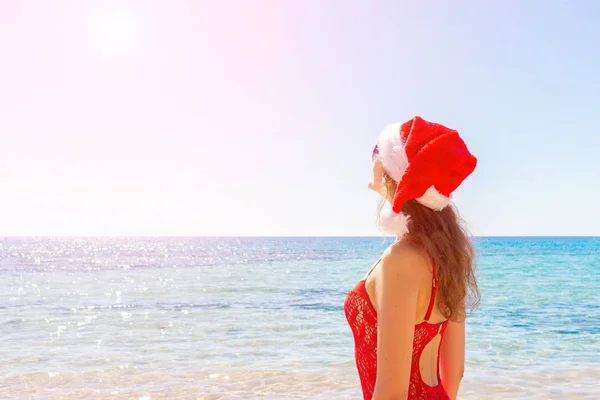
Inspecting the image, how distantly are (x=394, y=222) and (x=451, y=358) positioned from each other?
706 mm

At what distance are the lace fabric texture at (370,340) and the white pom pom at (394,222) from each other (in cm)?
21

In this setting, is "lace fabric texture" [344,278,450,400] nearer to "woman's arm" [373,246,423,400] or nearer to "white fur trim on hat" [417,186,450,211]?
"woman's arm" [373,246,423,400]

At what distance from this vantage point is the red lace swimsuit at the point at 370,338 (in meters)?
2.00

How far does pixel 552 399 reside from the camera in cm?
635

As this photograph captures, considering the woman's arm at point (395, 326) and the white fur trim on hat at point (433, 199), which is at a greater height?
the white fur trim on hat at point (433, 199)

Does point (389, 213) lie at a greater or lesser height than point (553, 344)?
greater

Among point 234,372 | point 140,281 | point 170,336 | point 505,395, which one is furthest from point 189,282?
point 505,395

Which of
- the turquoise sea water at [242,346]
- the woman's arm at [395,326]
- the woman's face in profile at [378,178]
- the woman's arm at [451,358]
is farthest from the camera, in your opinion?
the turquoise sea water at [242,346]

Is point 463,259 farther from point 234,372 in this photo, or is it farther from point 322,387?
point 234,372

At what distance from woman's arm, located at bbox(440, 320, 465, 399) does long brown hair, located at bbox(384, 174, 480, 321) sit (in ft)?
0.63

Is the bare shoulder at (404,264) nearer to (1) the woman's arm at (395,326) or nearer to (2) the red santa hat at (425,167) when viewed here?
(1) the woman's arm at (395,326)

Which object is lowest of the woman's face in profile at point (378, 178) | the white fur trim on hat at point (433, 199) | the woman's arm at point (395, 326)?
the woman's arm at point (395, 326)

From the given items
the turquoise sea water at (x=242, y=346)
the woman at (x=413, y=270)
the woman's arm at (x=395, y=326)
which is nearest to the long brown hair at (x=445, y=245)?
the woman at (x=413, y=270)

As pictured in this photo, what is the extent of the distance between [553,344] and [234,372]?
535 cm
